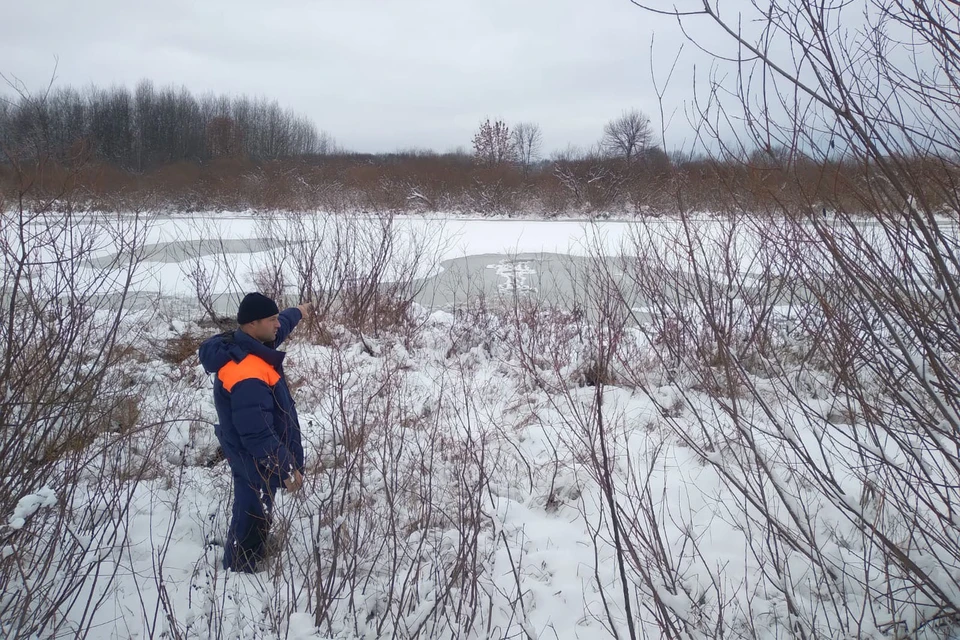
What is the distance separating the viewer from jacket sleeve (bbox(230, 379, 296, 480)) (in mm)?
2463

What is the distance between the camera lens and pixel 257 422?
2.48m

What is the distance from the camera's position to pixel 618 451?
397 centimetres

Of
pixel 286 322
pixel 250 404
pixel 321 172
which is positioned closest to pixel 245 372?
pixel 250 404

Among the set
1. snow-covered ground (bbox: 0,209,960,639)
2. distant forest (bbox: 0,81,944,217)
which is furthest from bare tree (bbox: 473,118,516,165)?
snow-covered ground (bbox: 0,209,960,639)

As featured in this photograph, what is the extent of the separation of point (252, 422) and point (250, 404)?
0.08 metres

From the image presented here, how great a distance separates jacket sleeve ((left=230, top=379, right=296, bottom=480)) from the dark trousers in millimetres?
190

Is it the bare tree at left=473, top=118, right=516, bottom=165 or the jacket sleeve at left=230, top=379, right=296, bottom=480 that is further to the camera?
the bare tree at left=473, top=118, right=516, bottom=165

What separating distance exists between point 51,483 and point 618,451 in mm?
3285

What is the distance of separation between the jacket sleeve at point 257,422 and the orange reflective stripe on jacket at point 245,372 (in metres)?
0.03

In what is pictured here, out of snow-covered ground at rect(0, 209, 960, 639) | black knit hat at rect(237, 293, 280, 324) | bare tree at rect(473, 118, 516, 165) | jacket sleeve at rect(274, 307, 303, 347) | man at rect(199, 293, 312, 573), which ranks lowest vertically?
snow-covered ground at rect(0, 209, 960, 639)

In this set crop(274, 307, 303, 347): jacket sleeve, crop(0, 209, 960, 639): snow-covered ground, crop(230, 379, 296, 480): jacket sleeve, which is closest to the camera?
crop(0, 209, 960, 639): snow-covered ground

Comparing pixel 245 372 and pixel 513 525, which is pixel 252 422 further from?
pixel 513 525

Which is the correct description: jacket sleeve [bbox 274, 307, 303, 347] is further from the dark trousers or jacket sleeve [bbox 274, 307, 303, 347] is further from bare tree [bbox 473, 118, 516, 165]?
bare tree [bbox 473, 118, 516, 165]

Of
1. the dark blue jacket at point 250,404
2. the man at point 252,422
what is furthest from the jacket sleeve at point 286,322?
the dark blue jacket at point 250,404
